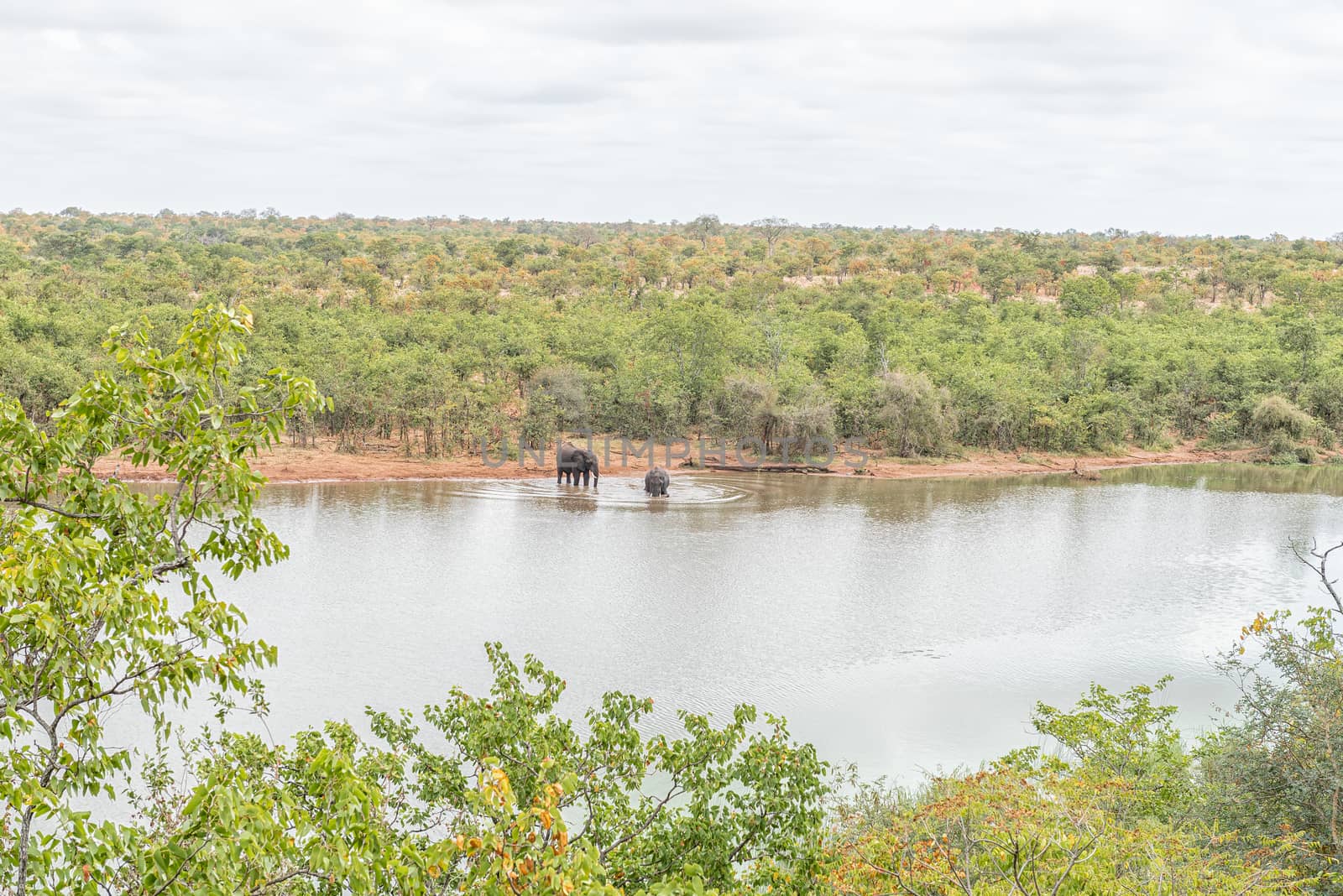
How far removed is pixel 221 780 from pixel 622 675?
11675 millimetres

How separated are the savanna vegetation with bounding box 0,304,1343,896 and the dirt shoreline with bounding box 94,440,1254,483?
65.3ft

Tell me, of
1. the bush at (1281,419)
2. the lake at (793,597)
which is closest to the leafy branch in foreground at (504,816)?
the lake at (793,597)

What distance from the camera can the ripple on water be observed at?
30.5m

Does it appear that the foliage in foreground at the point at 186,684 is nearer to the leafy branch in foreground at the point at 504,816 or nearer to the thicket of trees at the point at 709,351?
the leafy branch in foreground at the point at 504,816

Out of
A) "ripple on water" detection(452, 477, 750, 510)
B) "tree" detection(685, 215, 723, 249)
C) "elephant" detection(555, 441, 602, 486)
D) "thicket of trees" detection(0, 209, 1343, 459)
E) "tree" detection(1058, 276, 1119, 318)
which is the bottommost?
"ripple on water" detection(452, 477, 750, 510)

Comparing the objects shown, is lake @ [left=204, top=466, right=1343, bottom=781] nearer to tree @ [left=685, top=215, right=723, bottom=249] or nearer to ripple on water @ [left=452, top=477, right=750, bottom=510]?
ripple on water @ [left=452, top=477, right=750, bottom=510]

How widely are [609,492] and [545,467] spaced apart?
465 cm

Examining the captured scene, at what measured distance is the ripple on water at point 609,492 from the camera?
30.5 meters

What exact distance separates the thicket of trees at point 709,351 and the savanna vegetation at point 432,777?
2167 cm

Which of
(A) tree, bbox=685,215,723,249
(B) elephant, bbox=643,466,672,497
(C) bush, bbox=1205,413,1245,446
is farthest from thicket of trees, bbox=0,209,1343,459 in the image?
(A) tree, bbox=685,215,723,249

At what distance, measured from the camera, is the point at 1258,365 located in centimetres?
4538

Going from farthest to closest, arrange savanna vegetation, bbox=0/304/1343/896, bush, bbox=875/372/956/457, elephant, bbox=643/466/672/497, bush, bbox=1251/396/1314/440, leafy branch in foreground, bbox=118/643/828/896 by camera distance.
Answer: bush, bbox=1251/396/1314/440 → bush, bbox=875/372/956/457 → elephant, bbox=643/466/672/497 → savanna vegetation, bbox=0/304/1343/896 → leafy branch in foreground, bbox=118/643/828/896

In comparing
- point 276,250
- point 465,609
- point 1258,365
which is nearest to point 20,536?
point 465,609

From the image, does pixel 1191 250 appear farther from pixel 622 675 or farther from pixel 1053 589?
pixel 622 675
